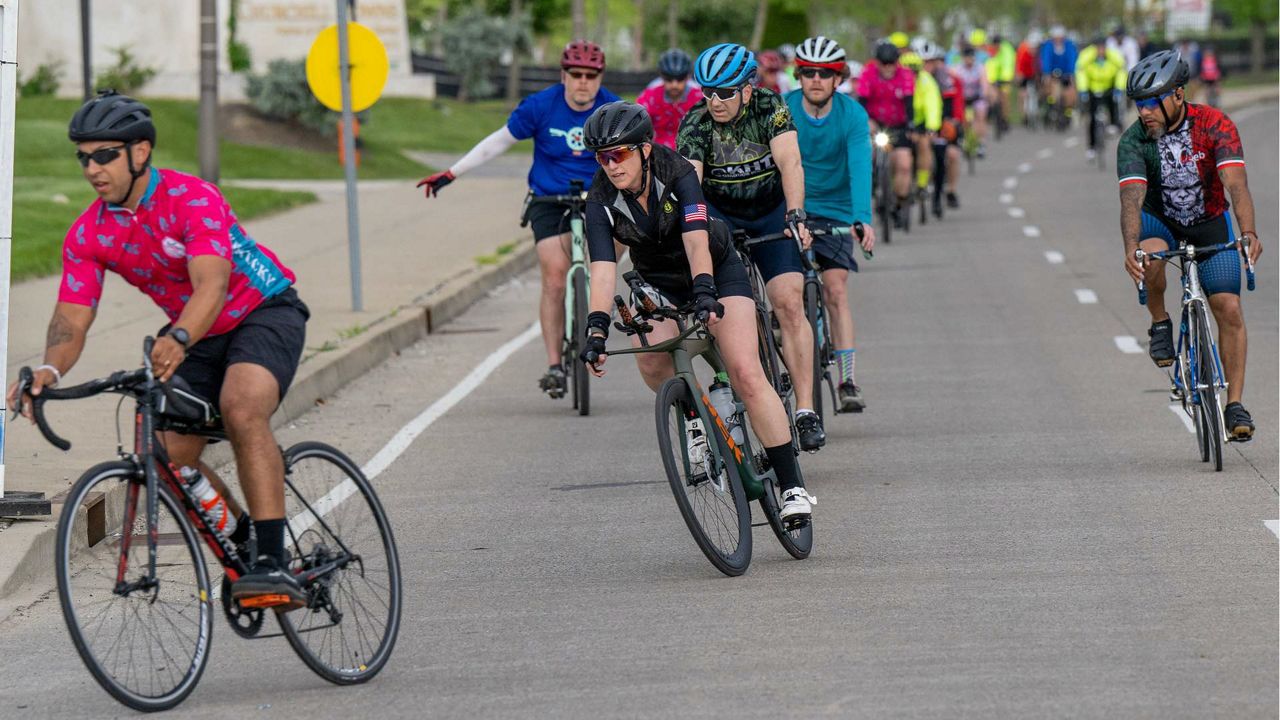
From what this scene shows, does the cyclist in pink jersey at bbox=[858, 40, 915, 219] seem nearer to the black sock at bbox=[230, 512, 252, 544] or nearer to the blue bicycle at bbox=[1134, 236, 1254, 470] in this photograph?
the blue bicycle at bbox=[1134, 236, 1254, 470]

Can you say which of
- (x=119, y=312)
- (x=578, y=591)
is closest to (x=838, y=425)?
(x=578, y=591)

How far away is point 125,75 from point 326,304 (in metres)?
20.5

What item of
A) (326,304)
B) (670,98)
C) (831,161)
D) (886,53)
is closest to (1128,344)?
(670,98)

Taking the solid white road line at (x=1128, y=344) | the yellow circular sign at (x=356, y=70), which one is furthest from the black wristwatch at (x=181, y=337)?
the yellow circular sign at (x=356, y=70)

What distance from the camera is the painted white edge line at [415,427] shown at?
650cm

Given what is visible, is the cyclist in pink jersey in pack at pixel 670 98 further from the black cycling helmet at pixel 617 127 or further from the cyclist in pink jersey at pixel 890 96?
the cyclist in pink jersey at pixel 890 96

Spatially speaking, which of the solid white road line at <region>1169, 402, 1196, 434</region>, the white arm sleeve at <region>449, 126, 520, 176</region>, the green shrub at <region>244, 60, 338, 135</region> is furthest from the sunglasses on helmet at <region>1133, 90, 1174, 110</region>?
the green shrub at <region>244, 60, 338, 135</region>

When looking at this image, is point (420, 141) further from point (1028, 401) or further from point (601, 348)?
point (601, 348)

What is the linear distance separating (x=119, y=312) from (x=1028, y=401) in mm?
7070

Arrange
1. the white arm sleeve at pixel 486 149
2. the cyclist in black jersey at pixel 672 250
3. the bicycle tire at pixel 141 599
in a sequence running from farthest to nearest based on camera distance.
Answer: the white arm sleeve at pixel 486 149
the cyclist in black jersey at pixel 672 250
the bicycle tire at pixel 141 599

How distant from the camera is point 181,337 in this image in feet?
19.3

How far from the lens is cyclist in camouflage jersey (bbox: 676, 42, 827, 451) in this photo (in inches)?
354

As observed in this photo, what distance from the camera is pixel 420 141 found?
38.9 m

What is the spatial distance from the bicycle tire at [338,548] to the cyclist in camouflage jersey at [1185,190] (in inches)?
160
